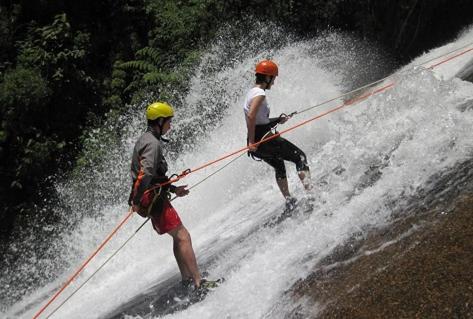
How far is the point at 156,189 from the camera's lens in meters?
5.38

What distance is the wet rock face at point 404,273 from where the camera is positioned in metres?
3.37

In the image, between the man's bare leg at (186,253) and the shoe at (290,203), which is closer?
the man's bare leg at (186,253)

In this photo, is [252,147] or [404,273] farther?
[252,147]

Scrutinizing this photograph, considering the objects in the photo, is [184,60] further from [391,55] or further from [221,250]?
[221,250]

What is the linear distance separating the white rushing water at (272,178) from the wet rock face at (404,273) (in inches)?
9.9

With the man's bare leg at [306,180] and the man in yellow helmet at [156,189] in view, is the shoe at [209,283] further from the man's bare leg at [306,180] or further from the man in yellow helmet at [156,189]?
the man's bare leg at [306,180]

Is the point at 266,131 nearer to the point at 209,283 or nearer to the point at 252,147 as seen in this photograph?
the point at 252,147

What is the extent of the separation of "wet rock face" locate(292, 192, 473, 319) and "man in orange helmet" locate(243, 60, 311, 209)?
5.95ft

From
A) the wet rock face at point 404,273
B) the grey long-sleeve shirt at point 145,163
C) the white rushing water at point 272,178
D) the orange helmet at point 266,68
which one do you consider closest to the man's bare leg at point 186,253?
the white rushing water at point 272,178

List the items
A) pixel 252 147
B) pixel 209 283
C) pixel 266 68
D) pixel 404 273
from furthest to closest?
pixel 252 147 → pixel 266 68 → pixel 209 283 → pixel 404 273

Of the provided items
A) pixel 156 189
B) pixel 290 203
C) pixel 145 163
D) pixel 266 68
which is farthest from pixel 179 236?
pixel 266 68

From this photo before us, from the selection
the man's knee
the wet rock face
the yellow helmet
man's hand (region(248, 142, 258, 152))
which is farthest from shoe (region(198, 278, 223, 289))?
the yellow helmet

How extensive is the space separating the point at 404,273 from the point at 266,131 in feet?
9.05

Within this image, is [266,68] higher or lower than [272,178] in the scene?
higher
